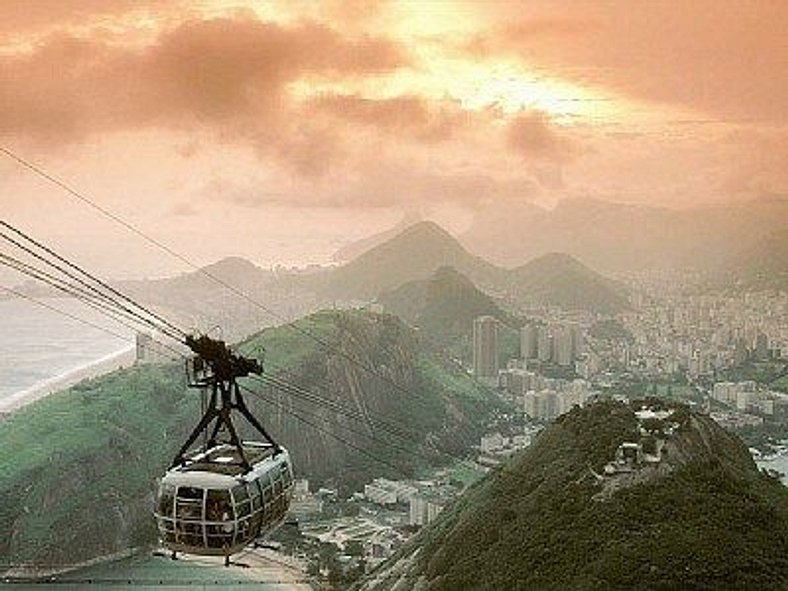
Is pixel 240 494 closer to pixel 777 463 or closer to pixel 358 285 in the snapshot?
pixel 777 463

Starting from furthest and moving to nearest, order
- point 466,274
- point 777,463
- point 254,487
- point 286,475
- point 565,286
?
point 466,274, point 565,286, point 777,463, point 286,475, point 254,487

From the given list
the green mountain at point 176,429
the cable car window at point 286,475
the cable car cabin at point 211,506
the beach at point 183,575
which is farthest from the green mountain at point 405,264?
the cable car cabin at point 211,506

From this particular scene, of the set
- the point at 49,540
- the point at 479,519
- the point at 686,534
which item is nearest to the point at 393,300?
A: the point at 49,540

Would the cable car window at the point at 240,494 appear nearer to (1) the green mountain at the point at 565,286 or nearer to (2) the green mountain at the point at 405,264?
(1) the green mountain at the point at 565,286

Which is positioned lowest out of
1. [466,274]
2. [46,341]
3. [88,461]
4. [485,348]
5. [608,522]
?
[88,461]

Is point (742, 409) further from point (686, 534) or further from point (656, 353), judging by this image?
point (686, 534)

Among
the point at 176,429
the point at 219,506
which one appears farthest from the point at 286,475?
the point at 176,429

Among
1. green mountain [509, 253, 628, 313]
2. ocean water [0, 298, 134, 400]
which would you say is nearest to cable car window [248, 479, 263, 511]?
ocean water [0, 298, 134, 400]
